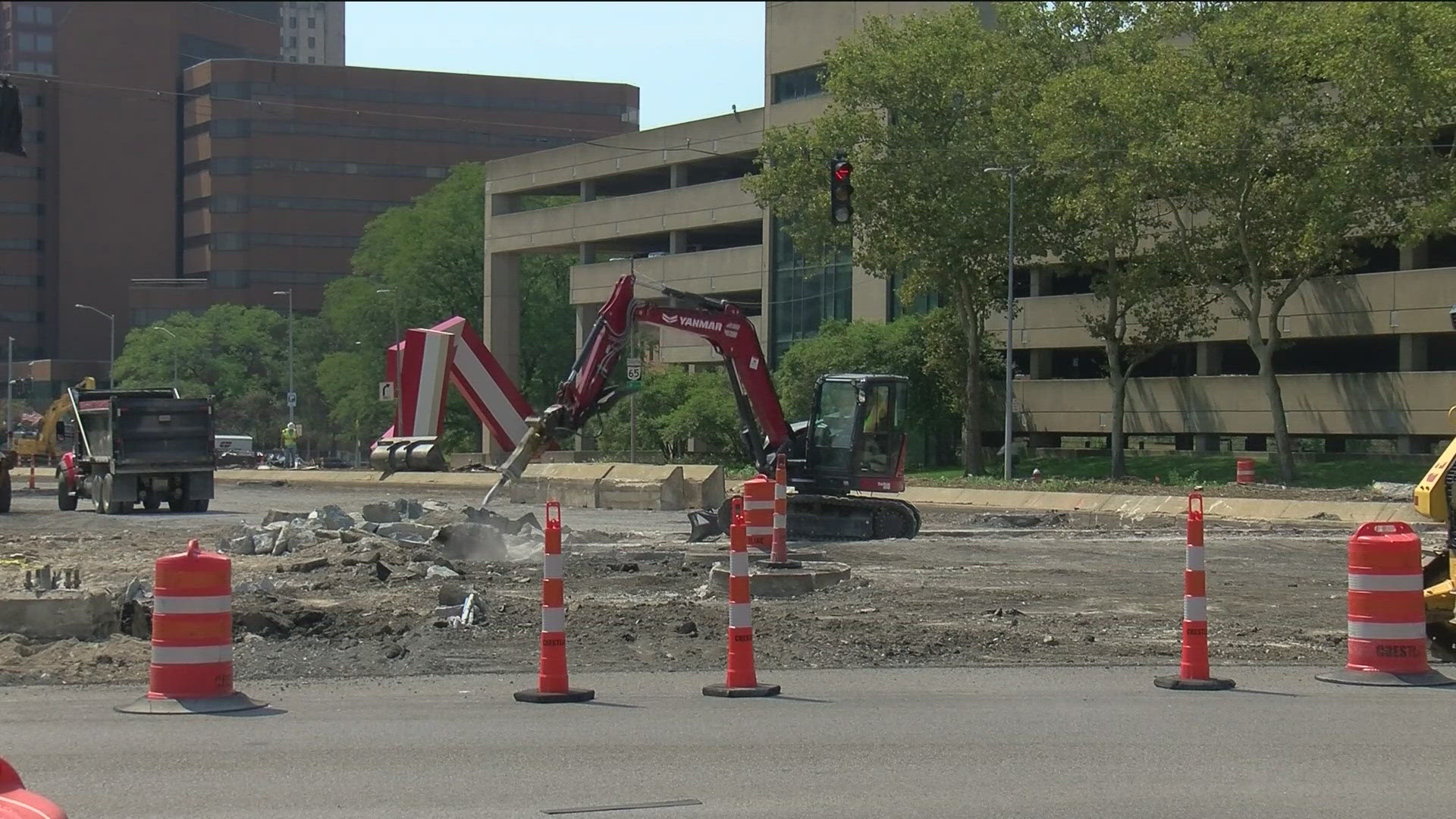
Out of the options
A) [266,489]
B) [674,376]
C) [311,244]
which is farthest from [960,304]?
[311,244]

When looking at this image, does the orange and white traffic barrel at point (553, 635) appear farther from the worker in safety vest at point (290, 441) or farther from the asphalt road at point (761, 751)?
the worker in safety vest at point (290, 441)

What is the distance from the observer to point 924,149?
50.8 metres

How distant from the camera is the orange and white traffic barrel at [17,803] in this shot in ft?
14.6

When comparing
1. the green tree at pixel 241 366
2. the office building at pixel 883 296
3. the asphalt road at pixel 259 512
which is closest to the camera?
the asphalt road at pixel 259 512

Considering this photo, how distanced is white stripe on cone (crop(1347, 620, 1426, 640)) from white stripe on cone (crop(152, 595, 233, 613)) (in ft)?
25.6

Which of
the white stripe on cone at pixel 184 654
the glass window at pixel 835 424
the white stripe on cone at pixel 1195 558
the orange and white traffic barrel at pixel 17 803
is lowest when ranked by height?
the white stripe on cone at pixel 184 654

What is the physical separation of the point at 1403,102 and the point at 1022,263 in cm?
1496

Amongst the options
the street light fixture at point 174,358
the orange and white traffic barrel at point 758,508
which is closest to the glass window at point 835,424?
the orange and white traffic barrel at point 758,508

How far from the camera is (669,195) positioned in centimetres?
7638

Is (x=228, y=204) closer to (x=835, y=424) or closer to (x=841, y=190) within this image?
(x=841, y=190)

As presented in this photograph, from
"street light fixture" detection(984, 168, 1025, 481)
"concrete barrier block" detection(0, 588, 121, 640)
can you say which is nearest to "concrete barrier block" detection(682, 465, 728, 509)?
"street light fixture" detection(984, 168, 1025, 481)

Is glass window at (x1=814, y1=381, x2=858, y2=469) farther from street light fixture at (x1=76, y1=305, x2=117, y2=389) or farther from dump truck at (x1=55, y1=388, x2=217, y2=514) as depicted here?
street light fixture at (x1=76, y1=305, x2=117, y2=389)

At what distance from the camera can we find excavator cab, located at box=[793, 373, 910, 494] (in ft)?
90.2

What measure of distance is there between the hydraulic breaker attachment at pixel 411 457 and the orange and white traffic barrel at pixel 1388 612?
55.6ft
